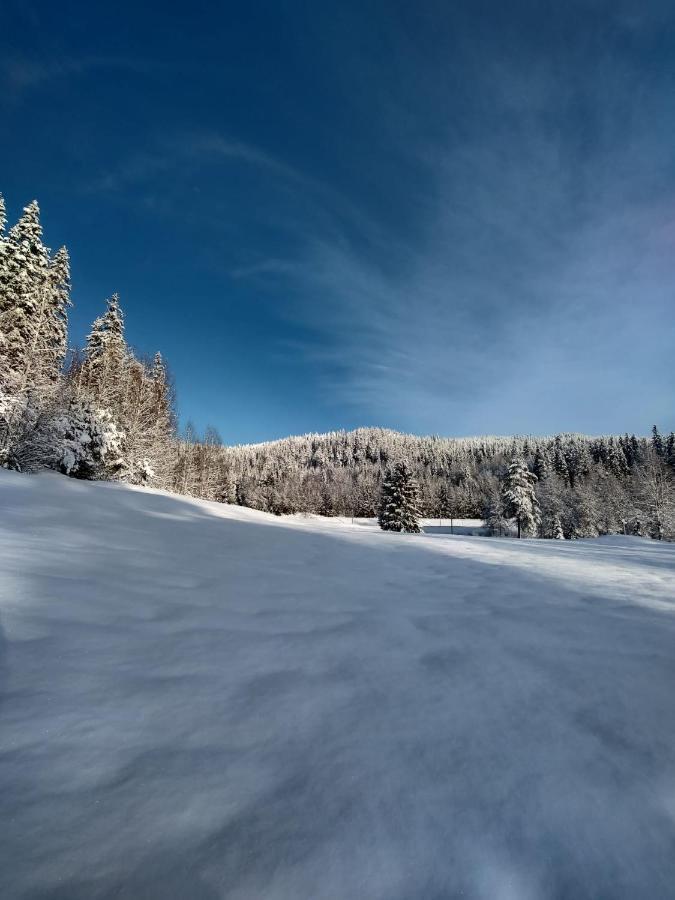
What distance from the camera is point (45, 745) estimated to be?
1337 mm

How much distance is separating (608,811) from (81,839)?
149 cm

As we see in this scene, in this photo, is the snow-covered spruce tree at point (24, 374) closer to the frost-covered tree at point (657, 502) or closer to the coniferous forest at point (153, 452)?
the coniferous forest at point (153, 452)

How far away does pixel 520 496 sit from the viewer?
3694cm

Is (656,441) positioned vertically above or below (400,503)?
above

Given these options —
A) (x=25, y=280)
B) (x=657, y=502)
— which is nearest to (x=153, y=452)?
(x=25, y=280)

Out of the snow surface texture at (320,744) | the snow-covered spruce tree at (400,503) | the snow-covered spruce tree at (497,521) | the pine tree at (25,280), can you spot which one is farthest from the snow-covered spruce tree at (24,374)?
the snow-covered spruce tree at (497,521)

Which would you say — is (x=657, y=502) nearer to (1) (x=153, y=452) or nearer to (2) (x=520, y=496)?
(2) (x=520, y=496)

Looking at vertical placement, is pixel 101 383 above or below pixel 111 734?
above

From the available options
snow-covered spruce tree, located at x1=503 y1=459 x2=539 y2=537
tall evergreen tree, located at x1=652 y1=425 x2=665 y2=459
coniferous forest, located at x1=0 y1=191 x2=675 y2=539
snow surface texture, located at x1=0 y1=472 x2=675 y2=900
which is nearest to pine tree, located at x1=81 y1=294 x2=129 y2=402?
coniferous forest, located at x1=0 y1=191 x2=675 y2=539

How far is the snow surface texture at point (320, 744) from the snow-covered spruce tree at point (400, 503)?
99.3 feet

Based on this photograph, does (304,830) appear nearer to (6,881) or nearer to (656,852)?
(6,881)

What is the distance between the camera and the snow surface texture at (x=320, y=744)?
3.29 ft

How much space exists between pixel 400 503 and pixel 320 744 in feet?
108

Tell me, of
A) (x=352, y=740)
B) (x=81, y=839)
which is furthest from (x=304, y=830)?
(x=81, y=839)
